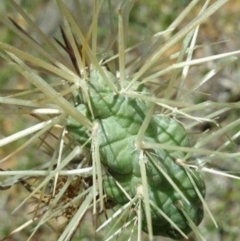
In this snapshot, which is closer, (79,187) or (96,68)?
(96,68)

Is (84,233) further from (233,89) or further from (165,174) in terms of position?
(165,174)

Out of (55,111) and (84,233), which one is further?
(84,233)

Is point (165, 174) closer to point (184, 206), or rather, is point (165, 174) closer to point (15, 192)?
point (184, 206)

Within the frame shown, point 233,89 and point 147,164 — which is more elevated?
point 233,89

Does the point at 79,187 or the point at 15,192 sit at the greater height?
the point at 15,192

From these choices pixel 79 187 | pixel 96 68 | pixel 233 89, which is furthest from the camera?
pixel 233 89

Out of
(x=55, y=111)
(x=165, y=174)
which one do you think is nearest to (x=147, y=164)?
(x=165, y=174)

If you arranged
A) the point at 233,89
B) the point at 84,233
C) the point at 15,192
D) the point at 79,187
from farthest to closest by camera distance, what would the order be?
the point at 15,192
the point at 233,89
the point at 84,233
the point at 79,187

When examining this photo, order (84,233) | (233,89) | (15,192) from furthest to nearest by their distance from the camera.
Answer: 1. (15,192)
2. (233,89)
3. (84,233)

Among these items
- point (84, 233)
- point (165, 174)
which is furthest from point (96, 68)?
point (84, 233)
